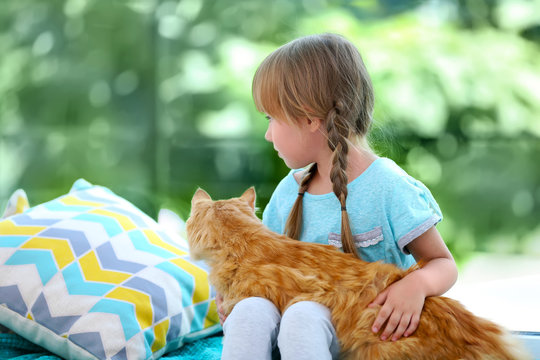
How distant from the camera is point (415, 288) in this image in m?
0.91

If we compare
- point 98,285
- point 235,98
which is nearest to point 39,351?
point 98,285

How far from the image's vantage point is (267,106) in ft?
3.72

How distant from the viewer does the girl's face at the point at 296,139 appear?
44.2 inches

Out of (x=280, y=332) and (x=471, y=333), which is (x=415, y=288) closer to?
(x=471, y=333)

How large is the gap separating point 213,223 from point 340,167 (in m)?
0.26

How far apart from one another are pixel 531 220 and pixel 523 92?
Answer: 16.5 inches

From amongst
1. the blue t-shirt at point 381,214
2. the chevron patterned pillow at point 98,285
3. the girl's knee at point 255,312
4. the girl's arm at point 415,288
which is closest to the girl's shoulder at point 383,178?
the blue t-shirt at point 381,214

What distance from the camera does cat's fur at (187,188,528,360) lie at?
0.85m

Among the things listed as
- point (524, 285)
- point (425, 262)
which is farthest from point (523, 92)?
point (425, 262)

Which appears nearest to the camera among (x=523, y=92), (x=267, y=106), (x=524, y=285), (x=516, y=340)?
(x=516, y=340)

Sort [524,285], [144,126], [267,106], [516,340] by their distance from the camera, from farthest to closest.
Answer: [144,126], [524,285], [267,106], [516,340]

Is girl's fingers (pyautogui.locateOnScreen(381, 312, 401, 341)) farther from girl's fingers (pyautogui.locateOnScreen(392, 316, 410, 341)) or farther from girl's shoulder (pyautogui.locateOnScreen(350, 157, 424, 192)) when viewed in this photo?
girl's shoulder (pyautogui.locateOnScreen(350, 157, 424, 192))

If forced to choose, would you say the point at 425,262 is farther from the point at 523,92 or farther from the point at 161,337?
the point at 523,92

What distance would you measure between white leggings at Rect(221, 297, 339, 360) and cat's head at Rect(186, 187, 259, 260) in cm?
14
